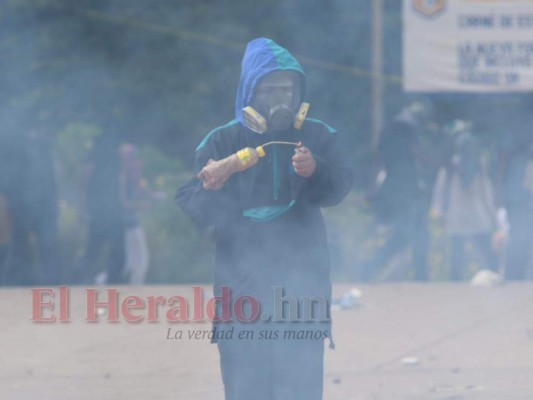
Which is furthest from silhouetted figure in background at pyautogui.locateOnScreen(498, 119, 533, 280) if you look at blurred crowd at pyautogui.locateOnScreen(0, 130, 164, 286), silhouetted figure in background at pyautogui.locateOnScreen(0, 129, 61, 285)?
silhouetted figure in background at pyautogui.locateOnScreen(0, 129, 61, 285)

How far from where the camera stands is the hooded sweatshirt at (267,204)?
4.07 metres

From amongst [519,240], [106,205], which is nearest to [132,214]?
[106,205]

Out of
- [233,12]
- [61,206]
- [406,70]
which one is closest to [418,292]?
[406,70]

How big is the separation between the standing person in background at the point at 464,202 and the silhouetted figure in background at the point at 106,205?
289 centimetres

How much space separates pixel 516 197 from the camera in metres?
9.84

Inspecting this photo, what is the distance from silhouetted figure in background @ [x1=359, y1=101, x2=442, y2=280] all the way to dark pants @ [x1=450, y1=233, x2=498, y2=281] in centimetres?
33

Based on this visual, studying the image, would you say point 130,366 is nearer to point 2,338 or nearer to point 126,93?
point 2,338

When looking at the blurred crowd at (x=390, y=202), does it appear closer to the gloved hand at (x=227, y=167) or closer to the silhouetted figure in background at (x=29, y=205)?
the silhouetted figure in background at (x=29, y=205)

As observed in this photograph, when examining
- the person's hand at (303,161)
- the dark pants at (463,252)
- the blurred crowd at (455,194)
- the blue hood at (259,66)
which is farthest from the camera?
the dark pants at (463,252)

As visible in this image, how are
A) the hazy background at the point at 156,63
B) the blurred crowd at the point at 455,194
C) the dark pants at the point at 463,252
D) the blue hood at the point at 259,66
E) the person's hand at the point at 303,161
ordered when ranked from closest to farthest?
the person's hand at the point at 303,161 → the blue hood at the point at 259,66 → the blurred crowd at the point at 455,194 → the dark pants at the point at 463,252 → the hazy background at the point at 156,63

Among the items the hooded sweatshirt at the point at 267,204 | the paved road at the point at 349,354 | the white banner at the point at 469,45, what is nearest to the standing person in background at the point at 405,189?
the white banner at the point at 469,45

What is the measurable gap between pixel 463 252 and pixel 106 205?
3256 mm

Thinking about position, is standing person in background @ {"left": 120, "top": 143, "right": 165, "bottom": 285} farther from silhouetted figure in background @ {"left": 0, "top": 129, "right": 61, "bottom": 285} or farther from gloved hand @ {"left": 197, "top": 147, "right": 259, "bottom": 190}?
gloved hand @ {"left": 197, "top": 147, "right": 259, "bottom": 190}

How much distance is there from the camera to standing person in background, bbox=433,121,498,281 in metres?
10.1
